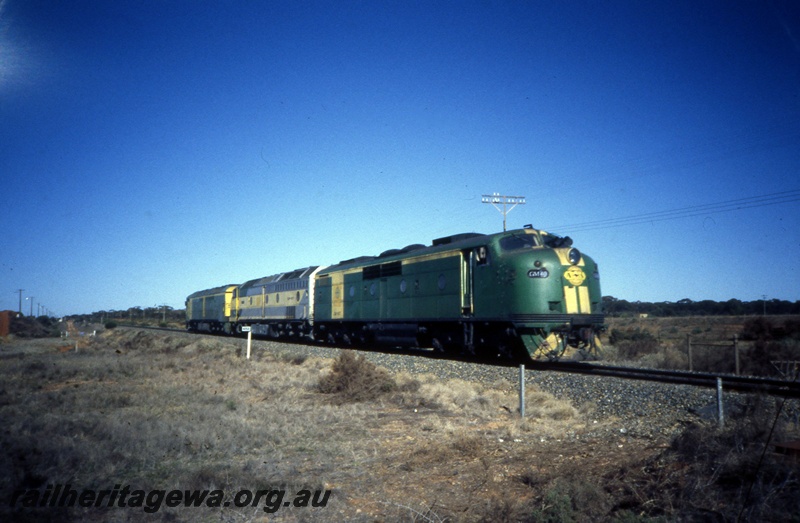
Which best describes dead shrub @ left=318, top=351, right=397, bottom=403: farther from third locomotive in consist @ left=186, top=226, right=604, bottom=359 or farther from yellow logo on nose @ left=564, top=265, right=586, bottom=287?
yellow logo on nose @ left=564, top=265, right=586, bottom=287

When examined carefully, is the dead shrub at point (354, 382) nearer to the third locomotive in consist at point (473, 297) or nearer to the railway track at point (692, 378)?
the third locomotive in consist at point (473, 297)

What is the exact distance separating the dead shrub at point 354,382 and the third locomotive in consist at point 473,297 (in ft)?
15.0

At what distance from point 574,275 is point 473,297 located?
3.23 meters

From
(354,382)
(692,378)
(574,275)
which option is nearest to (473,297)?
(574,275)

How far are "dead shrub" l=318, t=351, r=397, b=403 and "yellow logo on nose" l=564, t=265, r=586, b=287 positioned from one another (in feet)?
20.1

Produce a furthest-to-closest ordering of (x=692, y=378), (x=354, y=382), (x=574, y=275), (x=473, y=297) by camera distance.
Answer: (x=473, y=297), (x=574, y=275), (x=692, y=378), (x=354, y=382)

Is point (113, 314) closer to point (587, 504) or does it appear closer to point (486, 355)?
point (486, 355)

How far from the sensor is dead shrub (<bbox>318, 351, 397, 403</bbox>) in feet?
41.5

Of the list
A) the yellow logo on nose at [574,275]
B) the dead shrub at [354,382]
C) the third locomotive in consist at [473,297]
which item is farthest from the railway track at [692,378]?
the dead shrub at [354,382]

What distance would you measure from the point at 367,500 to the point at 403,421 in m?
4.27

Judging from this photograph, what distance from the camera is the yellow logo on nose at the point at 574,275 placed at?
15.7 m

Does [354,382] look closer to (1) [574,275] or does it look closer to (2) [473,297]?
(2) [473,297]

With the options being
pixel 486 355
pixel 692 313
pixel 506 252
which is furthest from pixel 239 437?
pixel 692 313

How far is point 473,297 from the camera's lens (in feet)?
56.9
